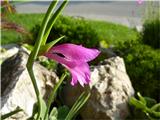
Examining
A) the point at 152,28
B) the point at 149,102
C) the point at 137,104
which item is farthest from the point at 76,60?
the point at 152,28

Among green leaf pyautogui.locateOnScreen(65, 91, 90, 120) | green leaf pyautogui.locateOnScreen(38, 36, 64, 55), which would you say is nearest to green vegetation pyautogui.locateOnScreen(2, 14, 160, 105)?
green leaf pyautogui.locateOnScreen(65, 91, 90, 120)

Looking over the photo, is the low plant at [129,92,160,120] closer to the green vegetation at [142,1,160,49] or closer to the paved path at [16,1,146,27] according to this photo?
the green vegetation at [142,1,160,49]

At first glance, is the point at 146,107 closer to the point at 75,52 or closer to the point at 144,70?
the point at 144,70

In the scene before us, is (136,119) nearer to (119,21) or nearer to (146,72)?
(146,72)

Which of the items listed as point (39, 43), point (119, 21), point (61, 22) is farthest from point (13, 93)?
point (119, 21)

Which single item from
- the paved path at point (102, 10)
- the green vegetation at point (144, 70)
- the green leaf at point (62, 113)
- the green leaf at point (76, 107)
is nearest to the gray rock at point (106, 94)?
the green vegetation at point (144, 70)
